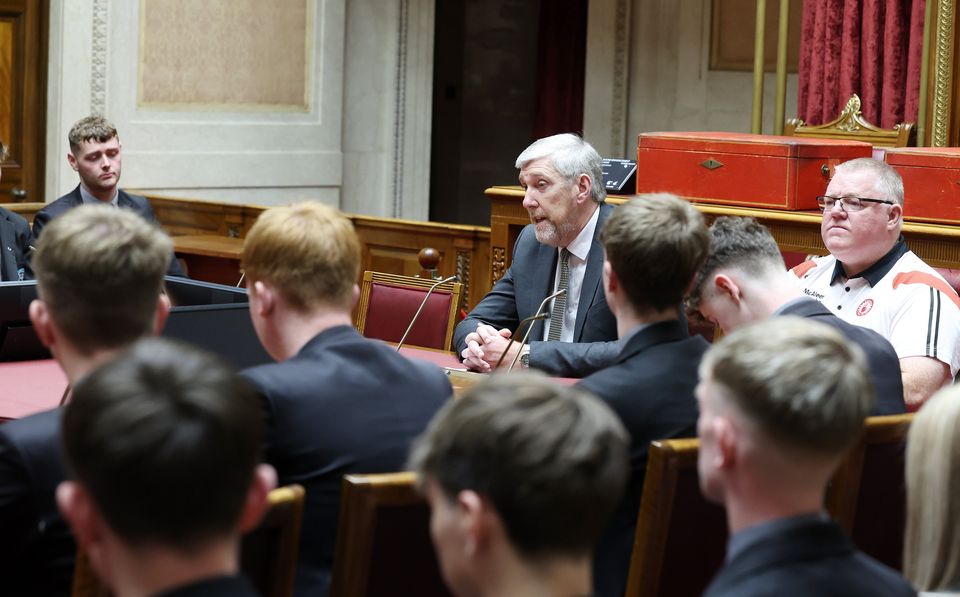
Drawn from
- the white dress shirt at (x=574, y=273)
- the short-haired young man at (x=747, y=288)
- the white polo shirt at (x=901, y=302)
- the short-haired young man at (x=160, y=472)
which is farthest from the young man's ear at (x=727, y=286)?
the short-haired young man at (x=160, y=472)

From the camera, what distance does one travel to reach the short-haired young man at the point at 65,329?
1.75 m

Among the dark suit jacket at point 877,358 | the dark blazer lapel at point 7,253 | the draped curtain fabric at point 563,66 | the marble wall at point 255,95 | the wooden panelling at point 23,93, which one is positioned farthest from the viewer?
the draped curtain fabric at point 563,66

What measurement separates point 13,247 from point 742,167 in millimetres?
2523

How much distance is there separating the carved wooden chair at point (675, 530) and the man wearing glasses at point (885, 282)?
1310 mm

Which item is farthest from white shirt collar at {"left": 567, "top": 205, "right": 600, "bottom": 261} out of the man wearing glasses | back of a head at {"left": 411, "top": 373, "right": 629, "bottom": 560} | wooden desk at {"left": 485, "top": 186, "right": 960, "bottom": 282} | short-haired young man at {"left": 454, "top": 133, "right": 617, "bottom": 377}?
back of a head at {"left": 411, "top": 373, "right": 629, "bottom": 560}

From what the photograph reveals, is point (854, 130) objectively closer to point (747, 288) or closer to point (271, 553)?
point (747, 288)

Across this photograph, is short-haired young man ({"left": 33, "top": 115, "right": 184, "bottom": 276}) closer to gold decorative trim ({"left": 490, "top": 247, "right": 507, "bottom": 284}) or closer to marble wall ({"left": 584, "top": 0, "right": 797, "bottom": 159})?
gold decorative trim ({"left": 490, "top": 247, "right": 507, "bottom": 284})

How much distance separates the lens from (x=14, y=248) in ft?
15.2

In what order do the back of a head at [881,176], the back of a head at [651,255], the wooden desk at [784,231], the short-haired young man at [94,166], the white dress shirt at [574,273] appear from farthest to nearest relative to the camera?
1. the short-haired young man at [94,166]
2. the wooden desk at [784,231]
3. the white dress shirt at [574,273]
4. the back of a head at [881,176]
5. the back of a head at [651,255]

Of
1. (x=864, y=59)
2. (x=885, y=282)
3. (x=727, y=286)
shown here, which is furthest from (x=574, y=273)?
(x=864, y=59)

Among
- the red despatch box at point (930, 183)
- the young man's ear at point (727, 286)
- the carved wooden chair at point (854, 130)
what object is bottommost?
the young man's ear at point (727, 286)

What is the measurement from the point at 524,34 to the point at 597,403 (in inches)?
358

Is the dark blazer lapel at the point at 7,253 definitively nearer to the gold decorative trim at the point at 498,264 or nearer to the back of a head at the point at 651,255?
the gold decorative trim at the point at 498,264

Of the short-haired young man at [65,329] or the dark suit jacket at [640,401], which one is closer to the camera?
the short-haired young man at [65,329]
